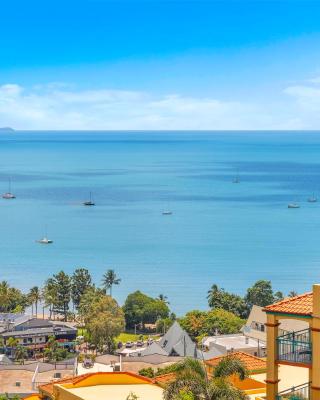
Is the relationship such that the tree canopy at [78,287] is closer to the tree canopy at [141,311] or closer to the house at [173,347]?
the tree canopy at [141,311]

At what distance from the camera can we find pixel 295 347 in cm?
1783

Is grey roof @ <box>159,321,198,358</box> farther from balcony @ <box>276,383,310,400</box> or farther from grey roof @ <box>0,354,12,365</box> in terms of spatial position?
balcony @ <box>276,383,310,400</box>

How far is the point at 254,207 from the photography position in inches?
6786

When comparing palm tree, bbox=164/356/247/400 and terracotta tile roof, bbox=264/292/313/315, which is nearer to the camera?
terracotta tile roof, bbox=264/292/313/315

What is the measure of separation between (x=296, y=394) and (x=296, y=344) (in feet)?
4.10

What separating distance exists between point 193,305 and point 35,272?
80.8 feet

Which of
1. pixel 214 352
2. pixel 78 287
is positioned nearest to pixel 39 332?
pixel 78 287

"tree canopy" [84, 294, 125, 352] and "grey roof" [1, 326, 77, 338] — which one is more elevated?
"tree canopy" [84, 294, 125, 352]

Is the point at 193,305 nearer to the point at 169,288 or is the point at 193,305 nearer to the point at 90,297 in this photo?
the point at 169,288

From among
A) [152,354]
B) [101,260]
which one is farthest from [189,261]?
[152,354]

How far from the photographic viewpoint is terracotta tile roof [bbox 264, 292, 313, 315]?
693 inches

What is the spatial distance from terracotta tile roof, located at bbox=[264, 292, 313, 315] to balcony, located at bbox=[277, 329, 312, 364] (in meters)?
0.52

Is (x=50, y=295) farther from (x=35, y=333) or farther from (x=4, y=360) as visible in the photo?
(x=4, y=360)

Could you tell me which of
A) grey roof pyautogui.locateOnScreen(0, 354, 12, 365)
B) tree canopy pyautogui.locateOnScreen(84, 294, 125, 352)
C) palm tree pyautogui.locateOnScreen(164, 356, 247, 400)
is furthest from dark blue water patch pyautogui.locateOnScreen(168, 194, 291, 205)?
palm tree pyautogui.locateOnScreen(164, 356, 247, 400)
